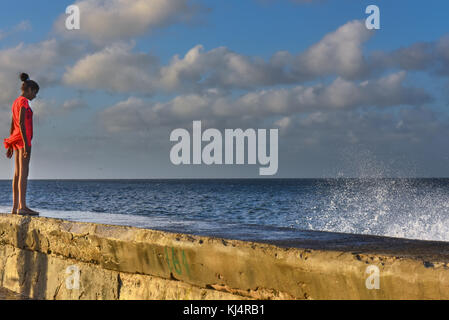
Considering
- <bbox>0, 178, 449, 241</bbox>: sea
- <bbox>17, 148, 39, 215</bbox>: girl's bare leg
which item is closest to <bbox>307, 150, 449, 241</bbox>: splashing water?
<bbox>0, 178, 449, 241</bbox>: sea

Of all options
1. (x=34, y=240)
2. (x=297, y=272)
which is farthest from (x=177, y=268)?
(x=34, y=240)

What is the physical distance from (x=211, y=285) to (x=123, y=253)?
0.76 metres

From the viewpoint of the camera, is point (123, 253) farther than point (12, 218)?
No

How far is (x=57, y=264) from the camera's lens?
3.65 meters

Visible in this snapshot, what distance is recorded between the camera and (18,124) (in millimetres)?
4730

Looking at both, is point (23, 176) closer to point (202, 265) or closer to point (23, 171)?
point (23, 171)

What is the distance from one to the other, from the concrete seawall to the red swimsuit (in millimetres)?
952

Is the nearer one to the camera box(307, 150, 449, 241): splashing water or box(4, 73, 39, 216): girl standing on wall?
box(4, 73, 39, 216): girl standing on wall

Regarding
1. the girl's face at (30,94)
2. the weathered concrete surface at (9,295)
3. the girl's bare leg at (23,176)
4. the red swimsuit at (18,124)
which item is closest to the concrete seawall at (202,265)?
the weathered concrete surface at (9,295)

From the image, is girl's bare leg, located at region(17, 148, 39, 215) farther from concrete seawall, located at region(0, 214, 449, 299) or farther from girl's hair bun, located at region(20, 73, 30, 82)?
girl's hair bun, located at region(20, 73, 30, 82)

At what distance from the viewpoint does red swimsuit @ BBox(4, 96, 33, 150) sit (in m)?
4.71

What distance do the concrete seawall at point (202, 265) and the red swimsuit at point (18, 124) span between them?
3.12ft
